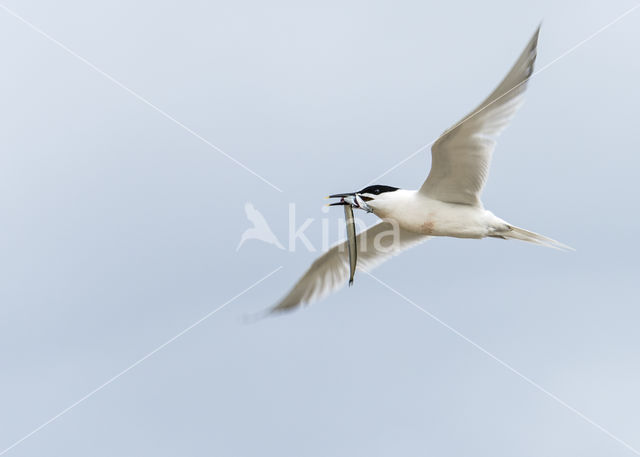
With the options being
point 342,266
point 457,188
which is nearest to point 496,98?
point 457,188

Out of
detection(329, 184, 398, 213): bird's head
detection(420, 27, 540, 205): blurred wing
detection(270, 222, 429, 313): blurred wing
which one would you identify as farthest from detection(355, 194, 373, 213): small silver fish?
detection(270, 222, 429, 313): blurred wing

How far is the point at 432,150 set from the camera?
771cm

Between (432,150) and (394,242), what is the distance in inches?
85.2

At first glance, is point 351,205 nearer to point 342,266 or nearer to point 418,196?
point 418,196

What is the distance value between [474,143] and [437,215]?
3.06ft

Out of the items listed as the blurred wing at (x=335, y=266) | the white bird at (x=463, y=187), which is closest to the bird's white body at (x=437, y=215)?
the white bird at (x=463, y=187)

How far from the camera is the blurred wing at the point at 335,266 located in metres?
9.63

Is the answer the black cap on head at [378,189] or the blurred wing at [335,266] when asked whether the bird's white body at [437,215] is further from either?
the blurred wing at [335,266]

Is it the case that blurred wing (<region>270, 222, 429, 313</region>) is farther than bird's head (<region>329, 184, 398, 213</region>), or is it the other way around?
blurred wing (<region>270, 222, 429, 313</region>)

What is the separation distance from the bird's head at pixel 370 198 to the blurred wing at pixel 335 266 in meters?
1.36

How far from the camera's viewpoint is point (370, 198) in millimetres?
8227

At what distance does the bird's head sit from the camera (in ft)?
26.8

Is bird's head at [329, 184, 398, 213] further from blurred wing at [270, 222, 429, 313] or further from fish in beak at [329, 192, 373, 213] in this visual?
blurred wing at [270, 222, 429, 313]

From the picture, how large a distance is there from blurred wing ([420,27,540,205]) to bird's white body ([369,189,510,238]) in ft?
0.33
